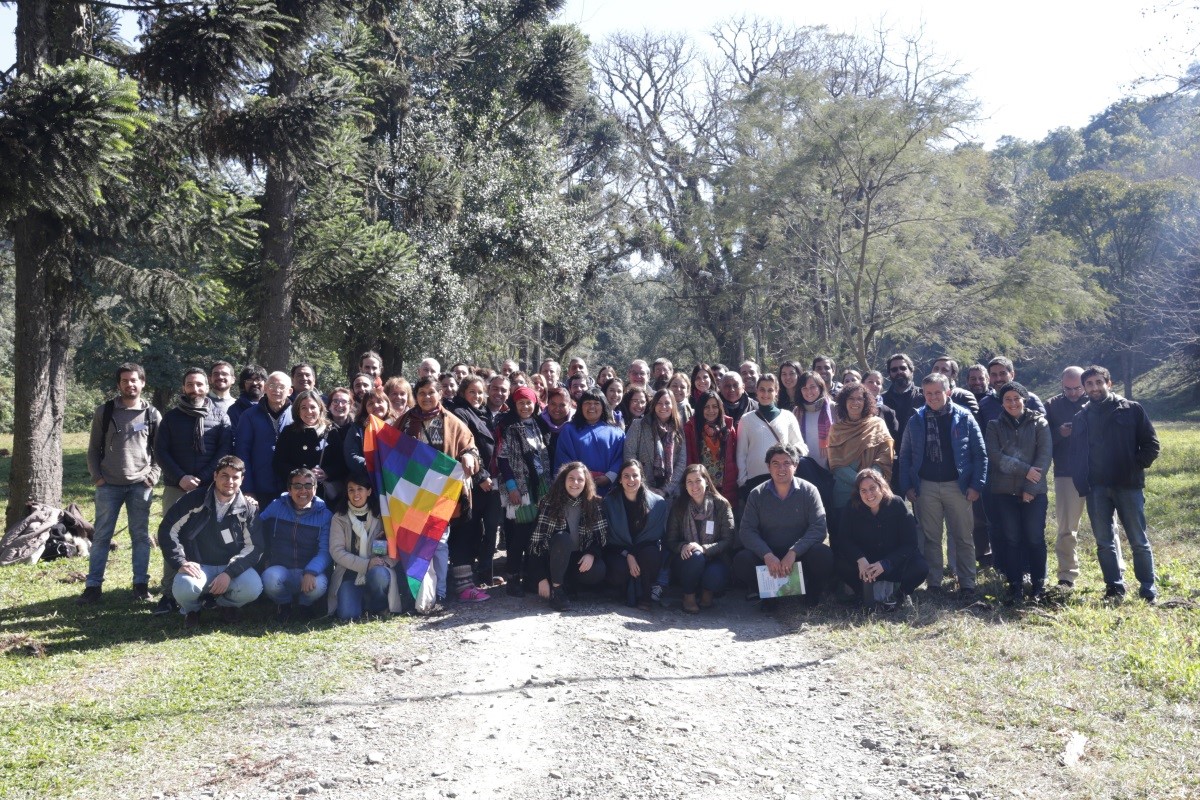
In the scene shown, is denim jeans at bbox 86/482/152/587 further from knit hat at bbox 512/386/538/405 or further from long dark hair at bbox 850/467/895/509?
long dark hair at bbox 850/467/895/509

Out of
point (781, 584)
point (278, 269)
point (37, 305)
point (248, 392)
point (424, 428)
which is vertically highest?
point (278, 269)

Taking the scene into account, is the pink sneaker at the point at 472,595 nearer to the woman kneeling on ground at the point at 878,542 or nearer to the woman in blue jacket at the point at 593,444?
the woman in blue jacket at the point at 593,444

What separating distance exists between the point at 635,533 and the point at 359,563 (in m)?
2.19

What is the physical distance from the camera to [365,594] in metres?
7.22

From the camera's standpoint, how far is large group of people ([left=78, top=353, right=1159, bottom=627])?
23.5ft

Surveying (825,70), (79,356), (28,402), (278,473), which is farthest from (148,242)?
(825,70)

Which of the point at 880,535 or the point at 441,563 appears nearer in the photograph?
the point at 880,535

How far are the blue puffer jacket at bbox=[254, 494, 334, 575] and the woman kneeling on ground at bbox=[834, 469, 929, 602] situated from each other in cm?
410

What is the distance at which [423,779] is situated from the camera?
433cm

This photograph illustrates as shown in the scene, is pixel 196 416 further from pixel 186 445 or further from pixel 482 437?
pixel 482 437

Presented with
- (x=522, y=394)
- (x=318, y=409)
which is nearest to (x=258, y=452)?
(x=318, y=409)

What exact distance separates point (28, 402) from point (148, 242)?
2.29m

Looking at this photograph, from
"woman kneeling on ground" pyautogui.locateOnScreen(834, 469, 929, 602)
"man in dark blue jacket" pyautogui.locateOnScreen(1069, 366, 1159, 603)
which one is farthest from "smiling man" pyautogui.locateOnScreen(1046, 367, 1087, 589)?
"woman kneeling on ground" pyautogui.locateOnScreen(834, 469, 929, 602)

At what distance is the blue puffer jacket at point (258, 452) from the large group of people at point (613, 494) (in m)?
0.02
